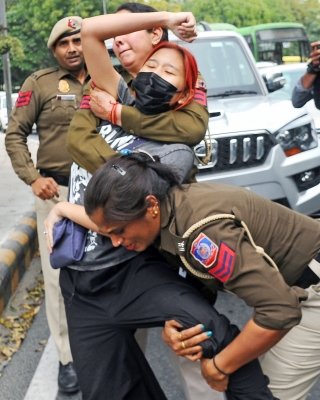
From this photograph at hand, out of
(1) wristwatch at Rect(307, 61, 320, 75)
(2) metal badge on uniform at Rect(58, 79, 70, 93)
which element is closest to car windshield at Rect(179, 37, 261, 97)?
(1) wristwatch at Rect(307, 61, 320, 75)

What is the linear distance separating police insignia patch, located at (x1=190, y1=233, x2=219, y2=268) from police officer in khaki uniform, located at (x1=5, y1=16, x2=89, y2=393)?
1922mm

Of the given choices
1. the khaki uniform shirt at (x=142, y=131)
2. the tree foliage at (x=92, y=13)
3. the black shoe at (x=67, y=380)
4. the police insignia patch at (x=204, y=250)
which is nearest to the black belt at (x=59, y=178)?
the black shoe at (x=67, y=380)

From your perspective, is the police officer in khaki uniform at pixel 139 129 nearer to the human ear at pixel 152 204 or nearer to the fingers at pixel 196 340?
the human ear at pixel 152 204

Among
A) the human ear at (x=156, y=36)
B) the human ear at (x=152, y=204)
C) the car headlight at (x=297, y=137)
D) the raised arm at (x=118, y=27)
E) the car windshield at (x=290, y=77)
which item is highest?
the raised arm at (x=118, y=27)

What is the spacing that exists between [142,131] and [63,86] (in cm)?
168

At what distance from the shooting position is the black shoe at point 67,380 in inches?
157

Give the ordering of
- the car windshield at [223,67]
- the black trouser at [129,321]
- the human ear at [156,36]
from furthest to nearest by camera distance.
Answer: the car windshield at [223,67], the human ear at [156,36], the black trouser at [129,321]

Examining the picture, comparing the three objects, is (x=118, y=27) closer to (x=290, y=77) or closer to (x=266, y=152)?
(x=266, y=152)

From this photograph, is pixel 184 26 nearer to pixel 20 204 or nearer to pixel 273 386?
pixel 273 386

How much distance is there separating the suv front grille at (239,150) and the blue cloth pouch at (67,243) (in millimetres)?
3089

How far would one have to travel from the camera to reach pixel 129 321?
2.53 meters

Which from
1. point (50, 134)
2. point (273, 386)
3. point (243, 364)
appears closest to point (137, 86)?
point (243, 364)

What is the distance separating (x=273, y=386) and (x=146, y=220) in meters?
0.87

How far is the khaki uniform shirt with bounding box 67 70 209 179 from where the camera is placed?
2.56 m
